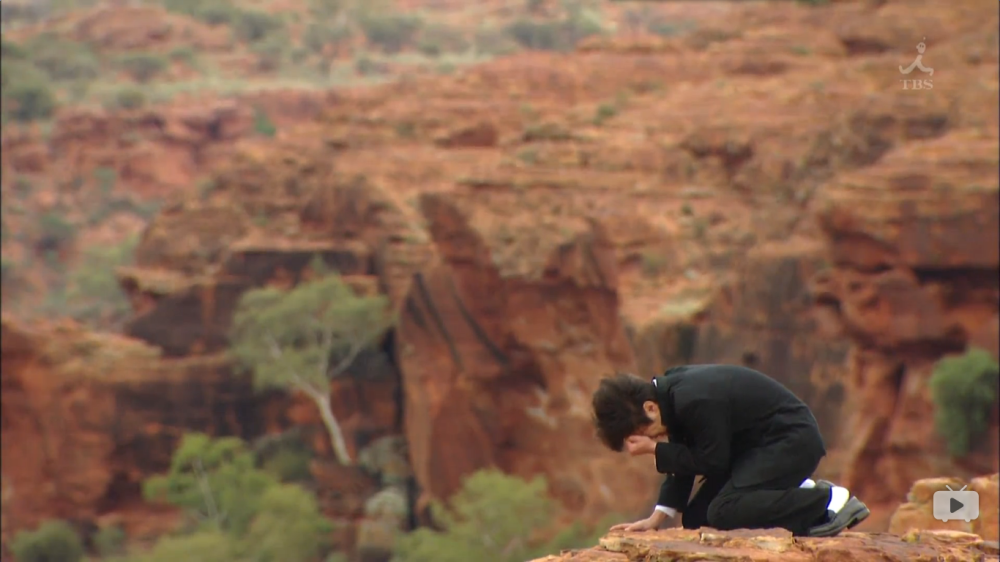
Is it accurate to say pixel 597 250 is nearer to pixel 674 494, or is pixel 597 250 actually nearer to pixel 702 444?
pixel 674 494

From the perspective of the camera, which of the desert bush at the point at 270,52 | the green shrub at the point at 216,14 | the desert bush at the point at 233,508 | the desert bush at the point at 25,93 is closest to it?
the desert bush at the point at 233,508

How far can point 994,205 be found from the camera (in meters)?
15.1

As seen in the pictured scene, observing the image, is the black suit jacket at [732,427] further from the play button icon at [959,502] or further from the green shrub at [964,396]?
the green shrub at [964,396]

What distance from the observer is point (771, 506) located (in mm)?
5086

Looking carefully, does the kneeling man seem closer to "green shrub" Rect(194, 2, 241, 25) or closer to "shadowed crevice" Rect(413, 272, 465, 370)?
"shadowed crevice" Rect(413, 272, 465, 370)

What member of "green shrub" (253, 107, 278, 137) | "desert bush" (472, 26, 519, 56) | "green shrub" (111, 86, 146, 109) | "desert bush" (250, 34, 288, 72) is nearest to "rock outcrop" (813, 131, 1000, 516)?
"green shrub" (253, 107, 278, 137)

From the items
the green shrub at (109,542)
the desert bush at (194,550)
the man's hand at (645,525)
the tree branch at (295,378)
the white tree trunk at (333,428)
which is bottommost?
the green shrub at (109,542)

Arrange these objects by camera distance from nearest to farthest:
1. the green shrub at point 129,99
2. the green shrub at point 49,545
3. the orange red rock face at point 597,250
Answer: the orange red rock face at point 597,250, the green shrub at point 49,545, the green shrub at point 129,99

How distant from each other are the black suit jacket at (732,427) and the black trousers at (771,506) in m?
0.03

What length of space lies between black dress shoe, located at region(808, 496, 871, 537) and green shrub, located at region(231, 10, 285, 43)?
71.4m

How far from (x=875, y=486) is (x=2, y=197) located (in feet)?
97.8

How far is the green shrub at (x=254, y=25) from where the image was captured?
74625mm

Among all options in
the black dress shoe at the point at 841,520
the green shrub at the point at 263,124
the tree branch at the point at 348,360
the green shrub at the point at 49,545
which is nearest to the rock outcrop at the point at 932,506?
the black dress shoe at the point at 841,520

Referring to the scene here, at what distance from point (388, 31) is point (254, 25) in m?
6.53
